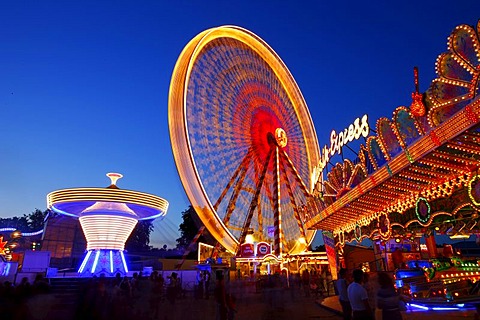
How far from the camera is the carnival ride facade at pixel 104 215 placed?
2317cm

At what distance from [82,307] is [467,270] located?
10682 mm

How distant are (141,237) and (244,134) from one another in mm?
43720

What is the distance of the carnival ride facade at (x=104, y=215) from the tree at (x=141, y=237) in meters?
33.8

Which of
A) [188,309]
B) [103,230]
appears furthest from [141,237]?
[188,309]

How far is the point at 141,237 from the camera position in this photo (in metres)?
62.3

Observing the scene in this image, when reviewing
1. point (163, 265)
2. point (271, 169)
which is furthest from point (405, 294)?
point (163, 265)

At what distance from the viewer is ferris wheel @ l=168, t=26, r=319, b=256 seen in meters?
19.9

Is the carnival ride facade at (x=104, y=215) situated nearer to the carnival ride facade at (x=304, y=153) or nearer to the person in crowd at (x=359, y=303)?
the carnival ride facade at (x=304, y=153)

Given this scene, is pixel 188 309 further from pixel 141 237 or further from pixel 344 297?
pixel 141 237

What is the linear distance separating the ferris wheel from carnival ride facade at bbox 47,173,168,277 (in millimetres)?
6075

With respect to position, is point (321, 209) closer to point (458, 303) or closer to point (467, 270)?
point (467, 270)

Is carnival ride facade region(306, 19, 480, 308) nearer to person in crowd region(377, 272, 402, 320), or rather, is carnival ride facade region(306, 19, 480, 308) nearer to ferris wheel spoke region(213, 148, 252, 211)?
person in crowd region(377, 272, 402, 320)

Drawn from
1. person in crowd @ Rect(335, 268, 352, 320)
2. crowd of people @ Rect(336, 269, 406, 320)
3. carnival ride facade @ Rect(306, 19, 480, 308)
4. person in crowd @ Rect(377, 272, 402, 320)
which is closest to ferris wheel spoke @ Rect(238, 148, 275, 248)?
carnival ride facade @ Rect(306, 19, 480, 308)

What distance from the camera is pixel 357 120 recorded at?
10.6m
